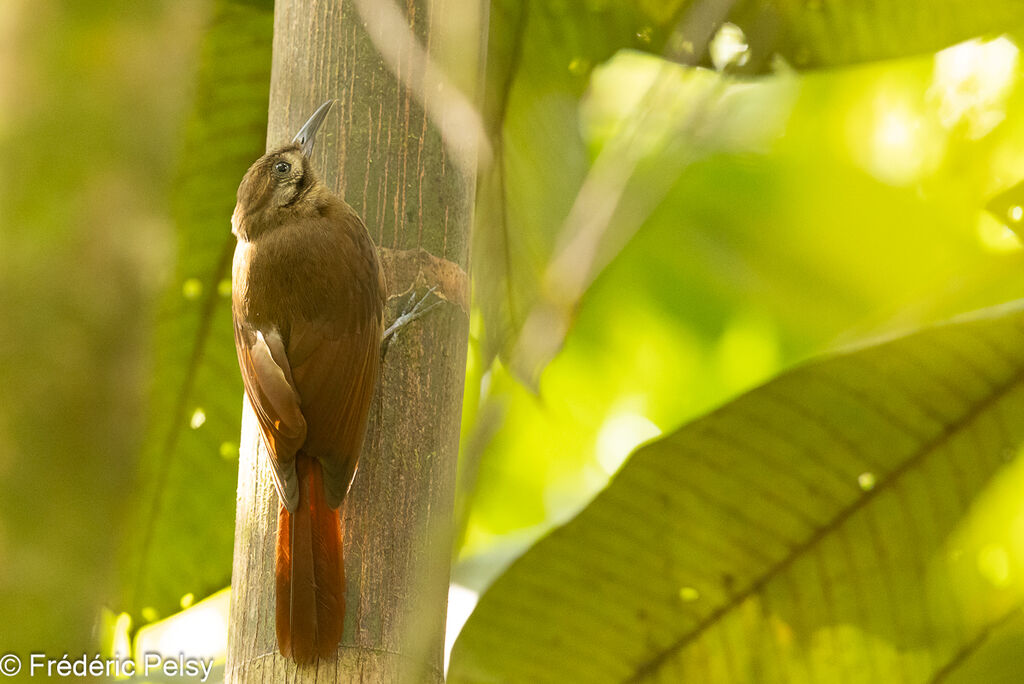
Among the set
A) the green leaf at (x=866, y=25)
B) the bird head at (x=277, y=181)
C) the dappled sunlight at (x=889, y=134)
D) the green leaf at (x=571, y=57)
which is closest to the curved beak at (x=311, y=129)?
the bird head at (x=277, y=181)

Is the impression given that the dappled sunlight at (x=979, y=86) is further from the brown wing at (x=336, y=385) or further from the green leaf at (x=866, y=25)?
the brown wing at (x=336, y=385)

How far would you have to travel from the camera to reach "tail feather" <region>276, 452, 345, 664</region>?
125 cm

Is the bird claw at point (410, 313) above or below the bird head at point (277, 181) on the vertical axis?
below

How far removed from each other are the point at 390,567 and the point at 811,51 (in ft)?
2.86

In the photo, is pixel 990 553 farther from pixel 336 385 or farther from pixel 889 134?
pixel 889 134

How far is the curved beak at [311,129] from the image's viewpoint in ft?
4.90

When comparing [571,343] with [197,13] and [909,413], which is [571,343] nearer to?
[197,13]

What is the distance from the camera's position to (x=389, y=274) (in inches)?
59.9

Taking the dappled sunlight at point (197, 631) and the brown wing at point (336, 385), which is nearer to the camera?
the brown wing at point (336, 385)

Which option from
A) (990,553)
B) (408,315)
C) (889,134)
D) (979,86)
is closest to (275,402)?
(408,315)

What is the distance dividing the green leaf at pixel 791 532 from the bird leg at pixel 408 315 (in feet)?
1.13

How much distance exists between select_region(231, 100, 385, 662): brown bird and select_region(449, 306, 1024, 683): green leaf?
0.61ft

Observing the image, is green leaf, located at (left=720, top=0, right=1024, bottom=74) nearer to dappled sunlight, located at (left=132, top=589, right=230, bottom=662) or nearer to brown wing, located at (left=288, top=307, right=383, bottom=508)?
brown wing, located at (left=288, top=307, right=383, bottom=508)

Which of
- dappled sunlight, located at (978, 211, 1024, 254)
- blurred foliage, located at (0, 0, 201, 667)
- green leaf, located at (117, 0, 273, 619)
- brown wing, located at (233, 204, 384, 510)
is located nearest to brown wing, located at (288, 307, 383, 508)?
brown wing, located at (233, 204, 384, 510)
